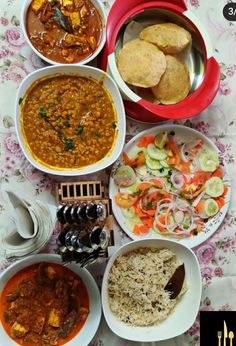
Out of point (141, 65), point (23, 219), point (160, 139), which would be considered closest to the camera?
point (23, 219)

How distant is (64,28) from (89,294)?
849 mm

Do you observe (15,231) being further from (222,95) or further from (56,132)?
(222,95)

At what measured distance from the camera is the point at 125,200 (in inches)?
71.3

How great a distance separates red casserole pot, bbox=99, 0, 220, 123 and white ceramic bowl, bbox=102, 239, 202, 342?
418 mm

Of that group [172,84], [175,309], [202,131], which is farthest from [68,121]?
[175,309]

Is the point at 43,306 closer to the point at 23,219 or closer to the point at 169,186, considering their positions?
the point at 23,219

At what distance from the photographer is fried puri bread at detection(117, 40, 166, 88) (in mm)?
1715

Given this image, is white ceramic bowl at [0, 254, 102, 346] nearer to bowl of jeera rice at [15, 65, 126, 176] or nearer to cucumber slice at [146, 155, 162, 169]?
bowl of jeera rice at [15, 65, 126, 176]

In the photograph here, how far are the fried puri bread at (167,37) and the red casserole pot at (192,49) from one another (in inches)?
2.0

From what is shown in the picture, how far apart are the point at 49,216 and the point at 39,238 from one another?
0.31 ft

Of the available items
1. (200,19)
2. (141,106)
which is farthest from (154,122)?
(200,19)

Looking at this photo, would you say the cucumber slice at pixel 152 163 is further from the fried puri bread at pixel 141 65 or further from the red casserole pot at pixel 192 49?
the fried puri bread at pixel 141 65

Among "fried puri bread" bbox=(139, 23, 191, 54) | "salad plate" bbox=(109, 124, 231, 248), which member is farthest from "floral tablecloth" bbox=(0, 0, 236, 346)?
"fried puri bread" bbox=(139, 23, 191, 54)

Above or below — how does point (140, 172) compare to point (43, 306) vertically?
above
